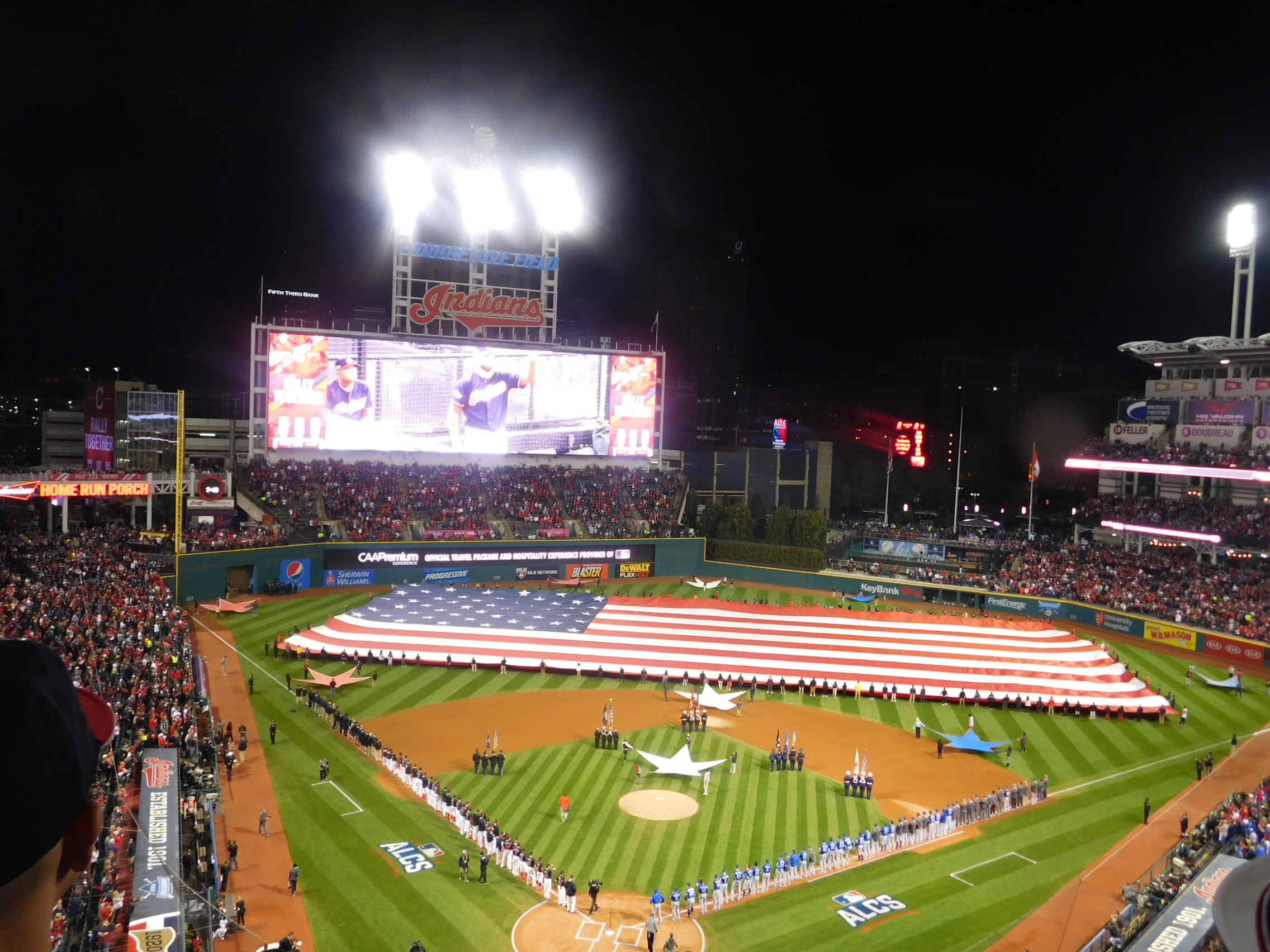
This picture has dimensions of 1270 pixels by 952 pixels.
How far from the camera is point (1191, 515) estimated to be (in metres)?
55.3

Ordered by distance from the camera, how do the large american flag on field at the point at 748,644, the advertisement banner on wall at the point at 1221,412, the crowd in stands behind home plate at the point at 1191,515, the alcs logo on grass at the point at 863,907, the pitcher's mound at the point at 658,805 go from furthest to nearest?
the advertisement banner on wall at the point at 1221,412 < the crowd in stands behind home plate at the point at 1191,515 < the large american flag on field at the point at 748,644 < the pitcher's mound at the point at 658,805 < the alcs logo on grass at the point at 863,907

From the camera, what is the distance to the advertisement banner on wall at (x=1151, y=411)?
197ft

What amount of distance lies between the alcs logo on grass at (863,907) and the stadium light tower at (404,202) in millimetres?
53393

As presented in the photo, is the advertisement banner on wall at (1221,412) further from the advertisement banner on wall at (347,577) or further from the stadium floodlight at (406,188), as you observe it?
the stadium floodlight at (406,188)

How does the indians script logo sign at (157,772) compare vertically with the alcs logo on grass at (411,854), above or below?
above

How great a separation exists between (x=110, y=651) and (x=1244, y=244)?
6780cm

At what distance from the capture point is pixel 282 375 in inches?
2392

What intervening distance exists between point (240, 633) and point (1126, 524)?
54924mm

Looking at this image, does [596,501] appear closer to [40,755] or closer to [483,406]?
[483,406]

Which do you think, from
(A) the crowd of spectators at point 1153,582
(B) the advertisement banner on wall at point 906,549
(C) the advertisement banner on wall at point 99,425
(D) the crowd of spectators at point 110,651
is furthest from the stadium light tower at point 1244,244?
(C) the advertisement banner on wall at point 99,425

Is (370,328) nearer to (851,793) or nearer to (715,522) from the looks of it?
(715,522)

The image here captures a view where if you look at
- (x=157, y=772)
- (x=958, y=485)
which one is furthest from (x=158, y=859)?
(x=958, y=485)

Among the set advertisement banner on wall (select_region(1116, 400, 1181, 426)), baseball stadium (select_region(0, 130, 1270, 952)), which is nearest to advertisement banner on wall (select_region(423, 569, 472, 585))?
baseball stadium (select_region(0, 130, 1270, 952))

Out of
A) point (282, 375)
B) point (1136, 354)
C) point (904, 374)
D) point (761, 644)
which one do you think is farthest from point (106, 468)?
point (904, 374)
